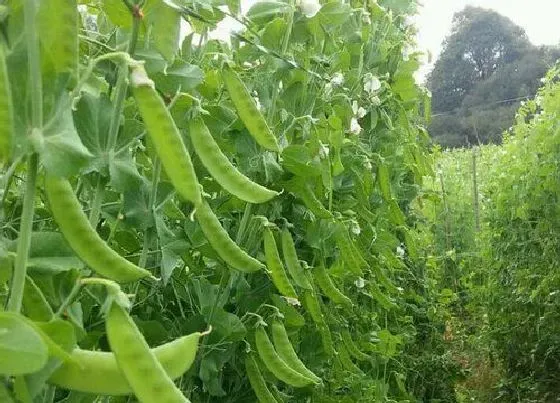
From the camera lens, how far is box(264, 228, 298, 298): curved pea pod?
172cm

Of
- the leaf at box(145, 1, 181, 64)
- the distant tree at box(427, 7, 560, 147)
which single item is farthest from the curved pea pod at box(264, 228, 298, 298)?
the distant tree at box(427, 7, 560, 147)

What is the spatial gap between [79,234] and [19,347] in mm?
253

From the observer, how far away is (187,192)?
102cm

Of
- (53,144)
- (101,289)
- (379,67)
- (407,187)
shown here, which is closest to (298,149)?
(101,289)

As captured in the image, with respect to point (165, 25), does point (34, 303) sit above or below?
below

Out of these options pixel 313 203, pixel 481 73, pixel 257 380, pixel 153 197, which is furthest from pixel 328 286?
pixel 481 73

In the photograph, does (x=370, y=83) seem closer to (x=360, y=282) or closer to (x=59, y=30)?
(x=360, y=282)

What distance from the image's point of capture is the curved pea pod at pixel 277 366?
158 cm

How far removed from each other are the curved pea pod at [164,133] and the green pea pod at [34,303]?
22cm

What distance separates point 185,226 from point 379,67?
70.3 inches

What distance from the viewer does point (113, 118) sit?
1.08m

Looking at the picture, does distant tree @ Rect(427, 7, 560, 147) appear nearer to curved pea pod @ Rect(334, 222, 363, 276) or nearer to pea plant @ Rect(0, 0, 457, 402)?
pea plant @ Rect(0, 0, 457, 402)

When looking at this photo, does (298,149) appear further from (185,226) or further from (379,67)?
(379,67)

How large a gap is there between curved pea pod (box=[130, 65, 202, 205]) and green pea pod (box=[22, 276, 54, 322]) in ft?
0.72
